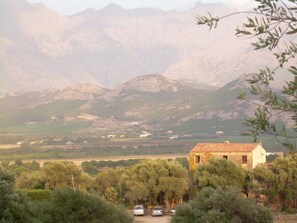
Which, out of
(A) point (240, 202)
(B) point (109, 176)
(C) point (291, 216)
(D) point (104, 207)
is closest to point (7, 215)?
(D) point (104, 207)

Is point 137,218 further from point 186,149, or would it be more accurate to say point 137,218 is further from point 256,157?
point 186,149

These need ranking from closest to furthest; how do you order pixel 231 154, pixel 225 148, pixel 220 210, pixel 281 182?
pixel 220 210 < pixel 281 182 < pixel 231 154 < pixel 225 148

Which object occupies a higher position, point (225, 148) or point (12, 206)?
point (225, 148)

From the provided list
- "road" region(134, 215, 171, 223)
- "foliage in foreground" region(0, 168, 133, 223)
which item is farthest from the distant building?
"foliage in foreground" region(0, 168, 133, 223)

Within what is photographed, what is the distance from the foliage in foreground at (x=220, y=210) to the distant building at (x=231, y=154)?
30144 mm

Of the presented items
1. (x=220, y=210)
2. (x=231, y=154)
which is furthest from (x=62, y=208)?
(x=231, y=154)

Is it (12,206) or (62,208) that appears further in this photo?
(62,208)

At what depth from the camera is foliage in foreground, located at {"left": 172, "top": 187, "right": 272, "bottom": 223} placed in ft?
123

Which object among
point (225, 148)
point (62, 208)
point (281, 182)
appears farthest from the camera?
point (225, 148)

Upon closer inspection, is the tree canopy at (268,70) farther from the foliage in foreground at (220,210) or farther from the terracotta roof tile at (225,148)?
the terracotta roof tile at (225,148)

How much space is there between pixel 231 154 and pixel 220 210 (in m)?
33.3

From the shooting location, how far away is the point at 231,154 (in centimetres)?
7119

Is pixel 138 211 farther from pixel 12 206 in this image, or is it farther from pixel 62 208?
pixel 12 206

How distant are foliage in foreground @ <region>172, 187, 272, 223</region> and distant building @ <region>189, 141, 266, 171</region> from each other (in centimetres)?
3014
